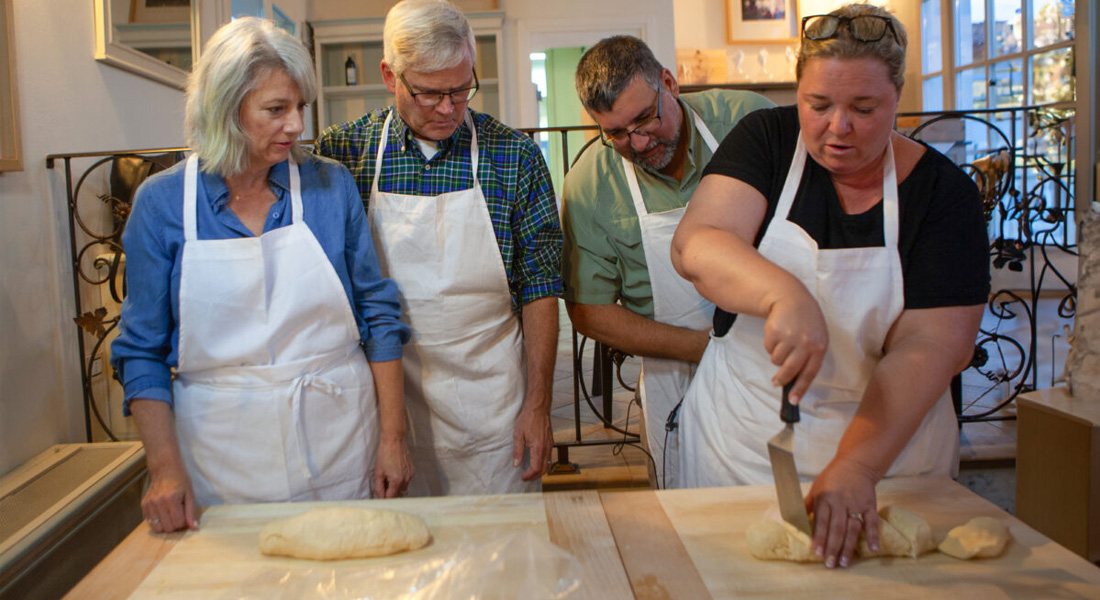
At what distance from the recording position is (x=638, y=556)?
102 centimetres

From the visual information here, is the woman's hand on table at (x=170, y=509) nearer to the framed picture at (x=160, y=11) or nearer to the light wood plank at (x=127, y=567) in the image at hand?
the light wood plank at (x=127, y=567)

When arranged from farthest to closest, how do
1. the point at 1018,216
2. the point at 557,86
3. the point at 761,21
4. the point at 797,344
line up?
the point at 761,21 < the point at 557,86 < the point at 1018,216 < the point at 797,344

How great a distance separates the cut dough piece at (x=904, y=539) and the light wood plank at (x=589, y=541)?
32cm

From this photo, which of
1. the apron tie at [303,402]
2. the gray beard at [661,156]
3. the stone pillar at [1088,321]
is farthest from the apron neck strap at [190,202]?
the stone pillar at [1088,321]

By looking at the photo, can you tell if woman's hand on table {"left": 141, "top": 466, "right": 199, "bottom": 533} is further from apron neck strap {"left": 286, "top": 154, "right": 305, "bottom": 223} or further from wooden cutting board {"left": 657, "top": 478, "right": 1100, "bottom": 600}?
wooden cutting board {"left": 657, "top": 478, "right": 1100, "bottom": 600}

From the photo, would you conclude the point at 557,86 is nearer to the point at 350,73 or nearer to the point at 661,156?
the point at 350,73

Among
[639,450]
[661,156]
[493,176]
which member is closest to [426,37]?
[493,176]

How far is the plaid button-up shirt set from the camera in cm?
170

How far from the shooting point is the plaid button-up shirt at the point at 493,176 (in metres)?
1.70

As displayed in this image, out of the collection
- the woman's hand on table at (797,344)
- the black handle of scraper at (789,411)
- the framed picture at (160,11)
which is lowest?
the black handle of scraper at (789,411)

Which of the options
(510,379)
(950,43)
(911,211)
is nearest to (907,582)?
(911,211)

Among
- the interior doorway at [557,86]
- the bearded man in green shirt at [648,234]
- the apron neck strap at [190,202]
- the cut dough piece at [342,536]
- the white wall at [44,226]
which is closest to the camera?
the cut dough piece at [342,536]

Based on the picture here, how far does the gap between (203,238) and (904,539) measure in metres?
1.18

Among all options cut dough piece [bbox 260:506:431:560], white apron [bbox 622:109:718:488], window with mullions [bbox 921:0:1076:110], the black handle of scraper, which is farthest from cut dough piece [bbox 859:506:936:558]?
window with mullions [bbox 921:0:1076:110]
